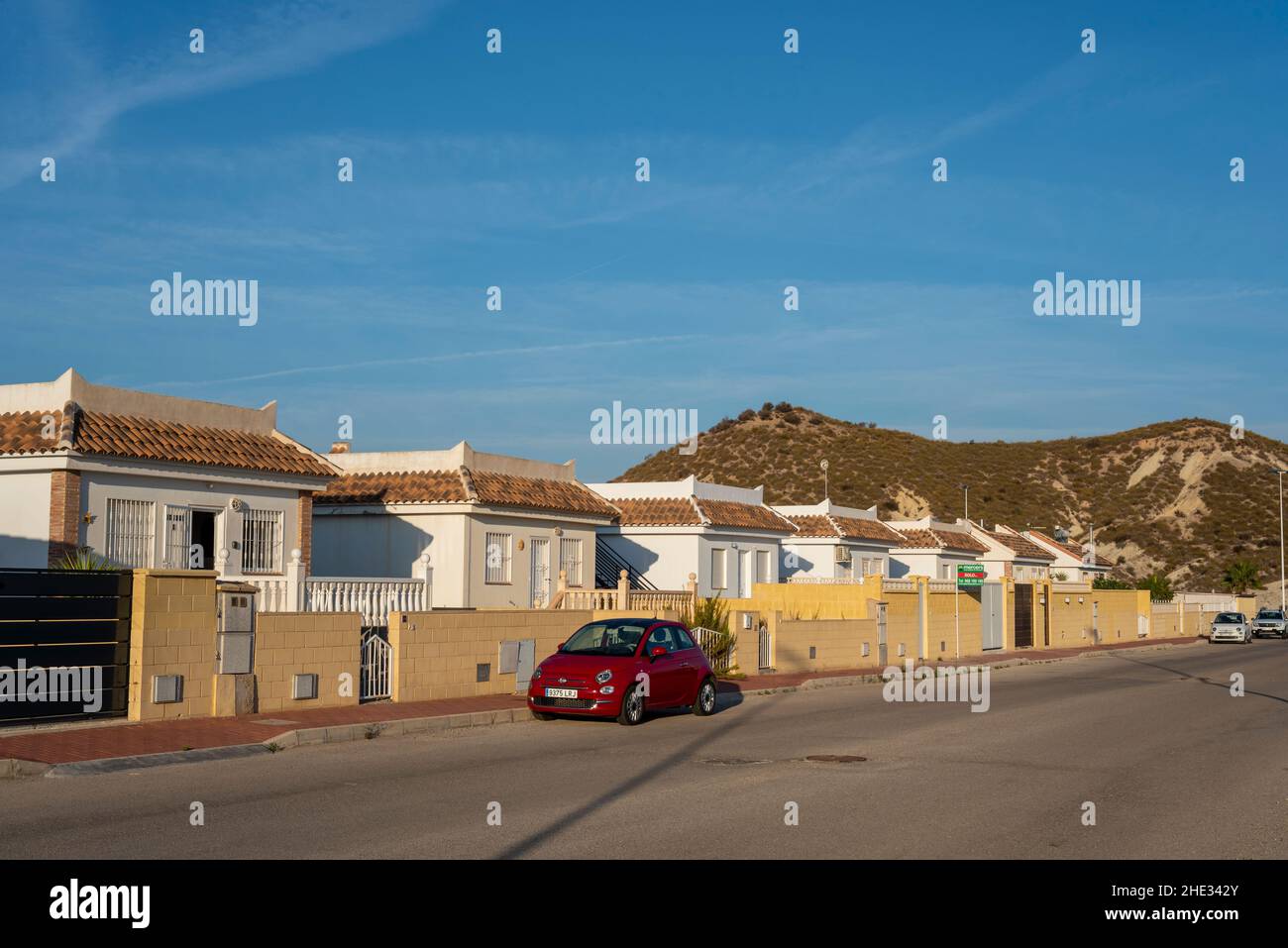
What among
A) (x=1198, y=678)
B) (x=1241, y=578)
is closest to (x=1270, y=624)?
(x=1241, y=578)

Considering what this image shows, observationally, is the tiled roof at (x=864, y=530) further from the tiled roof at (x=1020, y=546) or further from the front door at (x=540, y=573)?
the front door at (x=540, y=573)

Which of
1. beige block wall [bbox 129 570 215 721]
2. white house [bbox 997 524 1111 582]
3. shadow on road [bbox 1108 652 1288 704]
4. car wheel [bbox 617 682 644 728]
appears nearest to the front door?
car wheel [bbox 617 682 644 728]

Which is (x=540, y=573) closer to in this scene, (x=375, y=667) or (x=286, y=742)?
(x=375, y=667)

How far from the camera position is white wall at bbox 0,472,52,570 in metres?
21.8

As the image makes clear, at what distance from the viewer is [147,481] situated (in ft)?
76.8

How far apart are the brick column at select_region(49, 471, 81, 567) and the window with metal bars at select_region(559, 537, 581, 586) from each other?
14307 mm

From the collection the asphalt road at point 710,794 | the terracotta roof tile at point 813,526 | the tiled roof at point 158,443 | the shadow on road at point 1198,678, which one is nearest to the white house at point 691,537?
the terracotta roof tile at point 813,526

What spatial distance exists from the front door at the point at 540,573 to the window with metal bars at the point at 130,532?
1127cm

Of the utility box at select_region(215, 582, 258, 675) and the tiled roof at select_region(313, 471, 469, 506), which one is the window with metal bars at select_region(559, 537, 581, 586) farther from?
the utility box at select_region(215, 582, 258, 675)

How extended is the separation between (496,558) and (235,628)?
14055mm

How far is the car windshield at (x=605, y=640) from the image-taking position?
65.1ft

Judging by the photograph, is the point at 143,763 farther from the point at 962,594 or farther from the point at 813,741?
the point at 962,594
